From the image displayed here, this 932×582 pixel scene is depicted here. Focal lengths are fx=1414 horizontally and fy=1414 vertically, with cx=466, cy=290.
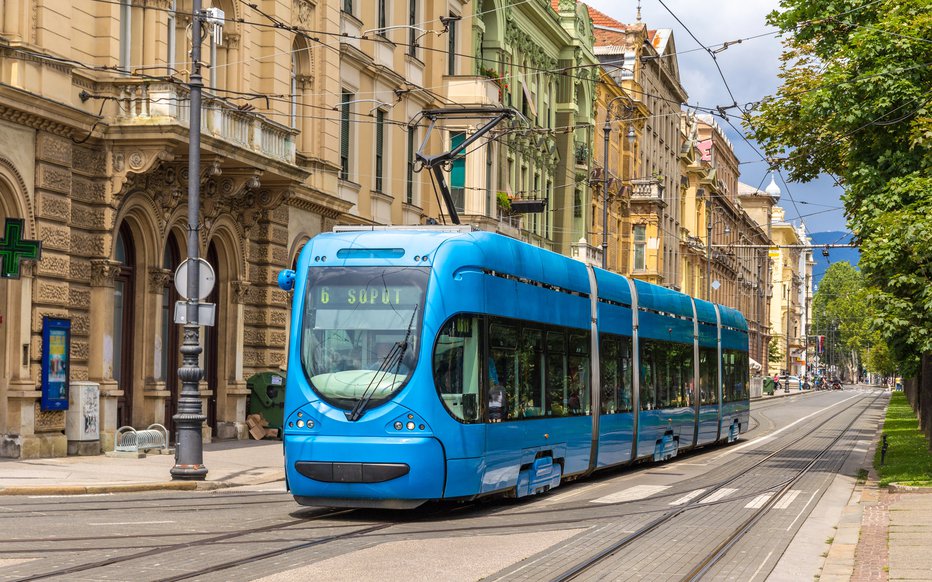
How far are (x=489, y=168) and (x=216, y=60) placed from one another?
1660 cm

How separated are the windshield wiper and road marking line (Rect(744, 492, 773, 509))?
5.80m

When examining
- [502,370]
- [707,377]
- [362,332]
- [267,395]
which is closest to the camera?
[362,332]

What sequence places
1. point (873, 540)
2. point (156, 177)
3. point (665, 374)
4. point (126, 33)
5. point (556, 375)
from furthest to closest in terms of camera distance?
point (665, 374)
point (156, 177)
point (126, 33)
point (556, 375)
point (873, 540)

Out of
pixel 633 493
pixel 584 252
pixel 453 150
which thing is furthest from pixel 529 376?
pixel 584 252

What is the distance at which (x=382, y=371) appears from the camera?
1543cm

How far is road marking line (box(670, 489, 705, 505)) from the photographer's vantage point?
18830 millimetres

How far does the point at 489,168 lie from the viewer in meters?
44.4

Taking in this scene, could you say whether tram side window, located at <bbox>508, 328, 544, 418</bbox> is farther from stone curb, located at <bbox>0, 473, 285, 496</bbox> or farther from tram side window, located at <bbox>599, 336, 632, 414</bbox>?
stone curb, located at <bbox>0, 473, 285, 496</bbox>

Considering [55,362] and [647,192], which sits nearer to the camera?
[55,362]

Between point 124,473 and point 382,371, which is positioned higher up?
point 382,371

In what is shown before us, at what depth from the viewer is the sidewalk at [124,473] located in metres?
18.2

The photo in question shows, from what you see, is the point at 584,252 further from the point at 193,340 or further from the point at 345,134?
the point at 193,340

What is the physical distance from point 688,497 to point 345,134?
59.4ft

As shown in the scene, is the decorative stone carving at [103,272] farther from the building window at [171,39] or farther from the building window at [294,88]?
the building window at [294,88]
